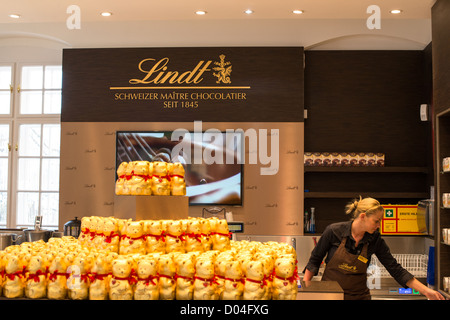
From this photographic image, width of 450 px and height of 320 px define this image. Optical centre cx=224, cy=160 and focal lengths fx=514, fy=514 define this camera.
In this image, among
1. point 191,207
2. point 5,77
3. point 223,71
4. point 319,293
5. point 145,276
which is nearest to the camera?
point 145,276

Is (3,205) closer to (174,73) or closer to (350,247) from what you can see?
(174,73)

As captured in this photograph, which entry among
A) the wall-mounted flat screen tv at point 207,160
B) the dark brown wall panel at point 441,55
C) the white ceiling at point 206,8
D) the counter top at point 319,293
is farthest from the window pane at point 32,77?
the counter top at point 319,293

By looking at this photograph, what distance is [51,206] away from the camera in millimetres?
6684

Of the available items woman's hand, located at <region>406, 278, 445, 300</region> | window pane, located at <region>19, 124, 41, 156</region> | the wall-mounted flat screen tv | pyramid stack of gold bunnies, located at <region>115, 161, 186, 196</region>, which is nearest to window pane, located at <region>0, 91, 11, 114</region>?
window pane, located at <region>19, 124, 41, 156</region>

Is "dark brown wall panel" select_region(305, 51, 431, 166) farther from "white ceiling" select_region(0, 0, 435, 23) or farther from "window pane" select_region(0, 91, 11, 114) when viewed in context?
"window pane" select_region(0, 91, 11, 114)

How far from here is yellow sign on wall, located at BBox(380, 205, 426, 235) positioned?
5.75 metres

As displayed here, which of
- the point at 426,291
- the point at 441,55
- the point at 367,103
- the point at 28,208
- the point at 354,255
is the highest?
the point at 441,55

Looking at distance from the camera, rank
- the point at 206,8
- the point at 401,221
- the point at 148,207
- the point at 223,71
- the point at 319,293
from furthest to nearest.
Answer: the point at 223,71 → the point at 401,221 → the point at 206,8 → the point at 148,207 → the point at 319,293

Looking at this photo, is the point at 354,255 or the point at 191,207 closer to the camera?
the point at 354,255

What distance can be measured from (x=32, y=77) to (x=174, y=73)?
198 centimetres

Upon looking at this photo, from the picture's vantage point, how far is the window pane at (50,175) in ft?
21.9

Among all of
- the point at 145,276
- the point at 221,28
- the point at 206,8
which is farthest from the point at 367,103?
the point at 145,276

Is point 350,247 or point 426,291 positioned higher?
point 350,247
